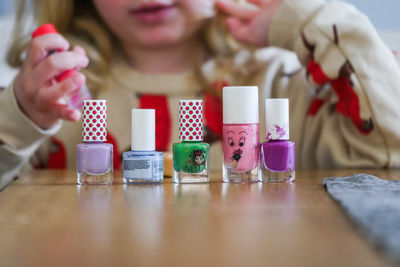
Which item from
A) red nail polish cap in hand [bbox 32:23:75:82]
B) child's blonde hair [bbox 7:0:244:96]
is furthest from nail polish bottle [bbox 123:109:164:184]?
child's blonde hair [bbox 7:0:244:96]

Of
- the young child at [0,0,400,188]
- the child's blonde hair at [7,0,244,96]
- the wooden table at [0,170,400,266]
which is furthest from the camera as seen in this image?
the child's blonde hair at [7,0,244,96]

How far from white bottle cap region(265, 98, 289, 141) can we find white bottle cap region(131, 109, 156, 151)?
166 millimetres

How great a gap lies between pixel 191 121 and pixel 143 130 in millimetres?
68

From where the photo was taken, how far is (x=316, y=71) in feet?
3.48

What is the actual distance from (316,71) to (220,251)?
76 centimetres

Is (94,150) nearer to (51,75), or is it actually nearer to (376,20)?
(51,75)

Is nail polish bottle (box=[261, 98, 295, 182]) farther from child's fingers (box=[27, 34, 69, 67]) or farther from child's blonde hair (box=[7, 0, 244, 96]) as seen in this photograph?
child's blonde hair (box=[7, 0, 244, 96])

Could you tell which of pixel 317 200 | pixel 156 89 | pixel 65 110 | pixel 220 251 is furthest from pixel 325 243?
pixel 156 89

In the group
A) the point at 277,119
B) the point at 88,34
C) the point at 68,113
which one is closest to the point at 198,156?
the point at 277,119

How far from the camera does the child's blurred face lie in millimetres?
1195

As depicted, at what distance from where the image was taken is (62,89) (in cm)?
89

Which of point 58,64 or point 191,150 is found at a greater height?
point 58,64

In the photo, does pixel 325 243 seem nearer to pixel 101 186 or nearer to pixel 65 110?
pixel 101 186

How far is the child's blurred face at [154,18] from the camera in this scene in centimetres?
120
